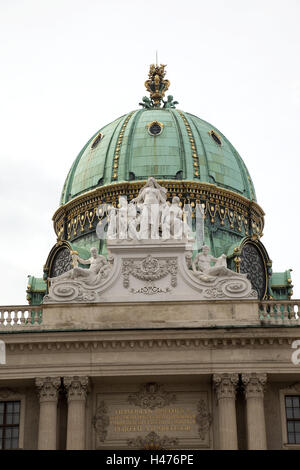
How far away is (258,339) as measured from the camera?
32.1m

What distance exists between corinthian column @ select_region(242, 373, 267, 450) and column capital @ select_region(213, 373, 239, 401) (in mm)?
325

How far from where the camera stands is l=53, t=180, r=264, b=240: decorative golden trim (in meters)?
41.6

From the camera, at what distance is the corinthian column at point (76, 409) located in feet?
103

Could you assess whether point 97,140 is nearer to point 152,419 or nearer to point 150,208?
point 150,208

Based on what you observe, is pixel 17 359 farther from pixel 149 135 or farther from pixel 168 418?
pixel 149 135

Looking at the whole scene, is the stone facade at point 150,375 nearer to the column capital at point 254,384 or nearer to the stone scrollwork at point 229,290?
the column capital at point 254,384

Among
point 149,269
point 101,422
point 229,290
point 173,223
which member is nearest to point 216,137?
point 173,223

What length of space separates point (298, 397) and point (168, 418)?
14.5 feet

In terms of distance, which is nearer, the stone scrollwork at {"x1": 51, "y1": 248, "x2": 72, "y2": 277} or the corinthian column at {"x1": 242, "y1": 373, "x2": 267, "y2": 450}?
the corinthian column at {"x1": 242, "y1": 373, "x2": 267, "y2": 450}

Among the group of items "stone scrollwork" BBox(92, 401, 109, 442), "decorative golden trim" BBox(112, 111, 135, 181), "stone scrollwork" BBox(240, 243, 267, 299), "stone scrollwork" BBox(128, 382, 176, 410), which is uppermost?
"decorative golden trim" BBox(112, 111, 135, 181)

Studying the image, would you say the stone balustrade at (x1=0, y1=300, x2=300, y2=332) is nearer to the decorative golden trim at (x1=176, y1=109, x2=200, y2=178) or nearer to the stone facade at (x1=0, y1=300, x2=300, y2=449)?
the stone facade at (x1=0, y1=300, x2=300, y2=449)

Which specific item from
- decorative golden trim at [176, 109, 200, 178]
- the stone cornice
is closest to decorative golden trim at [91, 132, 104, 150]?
decorative golden trim at [176, 109, 200, 178]

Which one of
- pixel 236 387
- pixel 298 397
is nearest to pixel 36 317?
pixel 236 387

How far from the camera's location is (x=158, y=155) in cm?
4269
